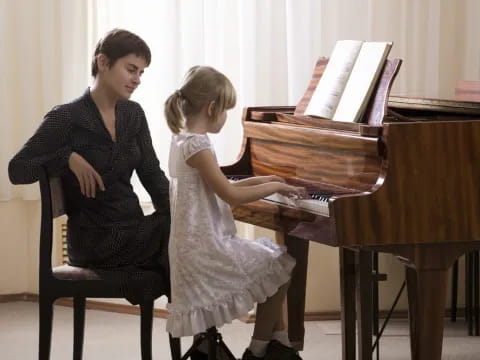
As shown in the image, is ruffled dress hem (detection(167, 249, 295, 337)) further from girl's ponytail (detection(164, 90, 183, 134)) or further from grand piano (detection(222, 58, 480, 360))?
girl's ponytail (detection(164, 90, 183, 134))

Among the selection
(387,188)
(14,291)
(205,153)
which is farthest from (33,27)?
(387,188)

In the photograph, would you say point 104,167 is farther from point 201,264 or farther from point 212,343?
point 212,343

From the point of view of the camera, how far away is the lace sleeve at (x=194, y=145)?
3.16 metres

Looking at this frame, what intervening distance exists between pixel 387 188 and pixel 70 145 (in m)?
1.10

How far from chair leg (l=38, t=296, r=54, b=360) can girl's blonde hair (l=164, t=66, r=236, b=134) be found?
2.29ft

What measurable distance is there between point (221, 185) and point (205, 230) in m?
0.15

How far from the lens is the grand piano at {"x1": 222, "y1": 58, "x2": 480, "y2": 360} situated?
2.94 m

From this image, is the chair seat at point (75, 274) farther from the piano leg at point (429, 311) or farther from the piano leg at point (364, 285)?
the piano leg at point (429, 311)

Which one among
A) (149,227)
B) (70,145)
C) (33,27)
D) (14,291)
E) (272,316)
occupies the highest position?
(33,27)

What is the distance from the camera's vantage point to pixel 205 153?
316 cm

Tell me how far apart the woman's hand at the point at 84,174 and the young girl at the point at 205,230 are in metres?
0.27

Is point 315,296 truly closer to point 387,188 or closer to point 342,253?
point 342,253

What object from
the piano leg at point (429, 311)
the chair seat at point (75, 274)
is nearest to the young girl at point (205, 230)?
the chair seat at point (75, 274)

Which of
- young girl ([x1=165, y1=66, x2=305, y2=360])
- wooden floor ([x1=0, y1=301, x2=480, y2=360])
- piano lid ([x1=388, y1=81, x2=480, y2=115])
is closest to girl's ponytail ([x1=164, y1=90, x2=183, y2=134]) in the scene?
young girl ([x1=165, y1=66, x2=305, y2=360])
